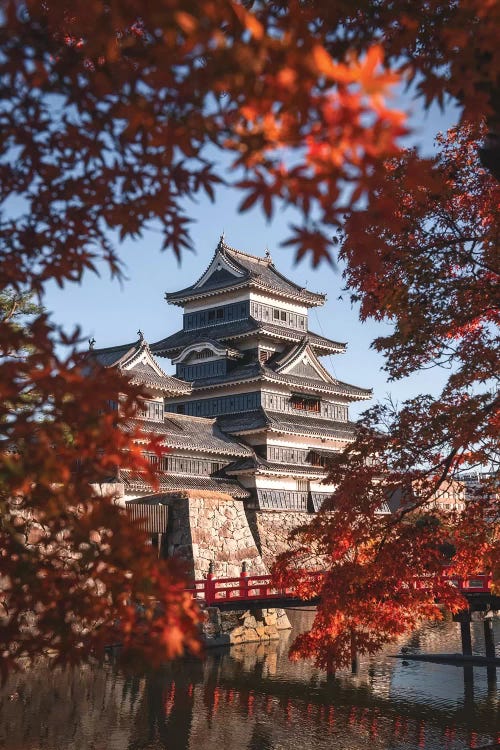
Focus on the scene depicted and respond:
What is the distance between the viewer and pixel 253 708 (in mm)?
13438

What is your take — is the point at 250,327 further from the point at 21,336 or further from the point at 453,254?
the point at 21,336

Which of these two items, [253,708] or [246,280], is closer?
[253,708]

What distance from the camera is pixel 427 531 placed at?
24.0 ft

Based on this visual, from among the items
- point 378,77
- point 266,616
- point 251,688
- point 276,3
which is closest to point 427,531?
point 276,3

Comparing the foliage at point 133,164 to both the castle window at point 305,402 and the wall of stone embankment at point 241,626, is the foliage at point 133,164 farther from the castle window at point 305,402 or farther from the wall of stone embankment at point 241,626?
the castle window at point 305,402

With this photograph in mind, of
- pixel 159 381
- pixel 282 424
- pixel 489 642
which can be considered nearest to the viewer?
pixel 489 642

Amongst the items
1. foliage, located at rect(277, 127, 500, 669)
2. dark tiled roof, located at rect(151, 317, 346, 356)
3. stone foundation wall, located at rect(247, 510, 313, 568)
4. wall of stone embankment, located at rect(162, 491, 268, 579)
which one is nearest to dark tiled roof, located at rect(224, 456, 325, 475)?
stone foundation wall, located at rect(247, 510, 313, 568)

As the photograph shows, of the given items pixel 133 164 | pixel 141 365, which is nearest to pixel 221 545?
pixel 141 365

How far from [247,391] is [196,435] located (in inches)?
191

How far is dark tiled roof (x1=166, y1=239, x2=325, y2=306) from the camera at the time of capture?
36062mm

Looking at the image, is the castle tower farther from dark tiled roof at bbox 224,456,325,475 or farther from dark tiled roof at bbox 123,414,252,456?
dark tiled roof at bbox 123,414,252,456

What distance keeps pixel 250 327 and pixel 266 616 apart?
15.8m

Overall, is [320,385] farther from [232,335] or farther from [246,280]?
[246,280]

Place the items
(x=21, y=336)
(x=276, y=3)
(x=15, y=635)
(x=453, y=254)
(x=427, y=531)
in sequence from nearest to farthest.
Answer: (x=21, y=336) → (x=15, y=635) → (x=276, y=3) → (x=453, y=254) → (x=427, y=531)
